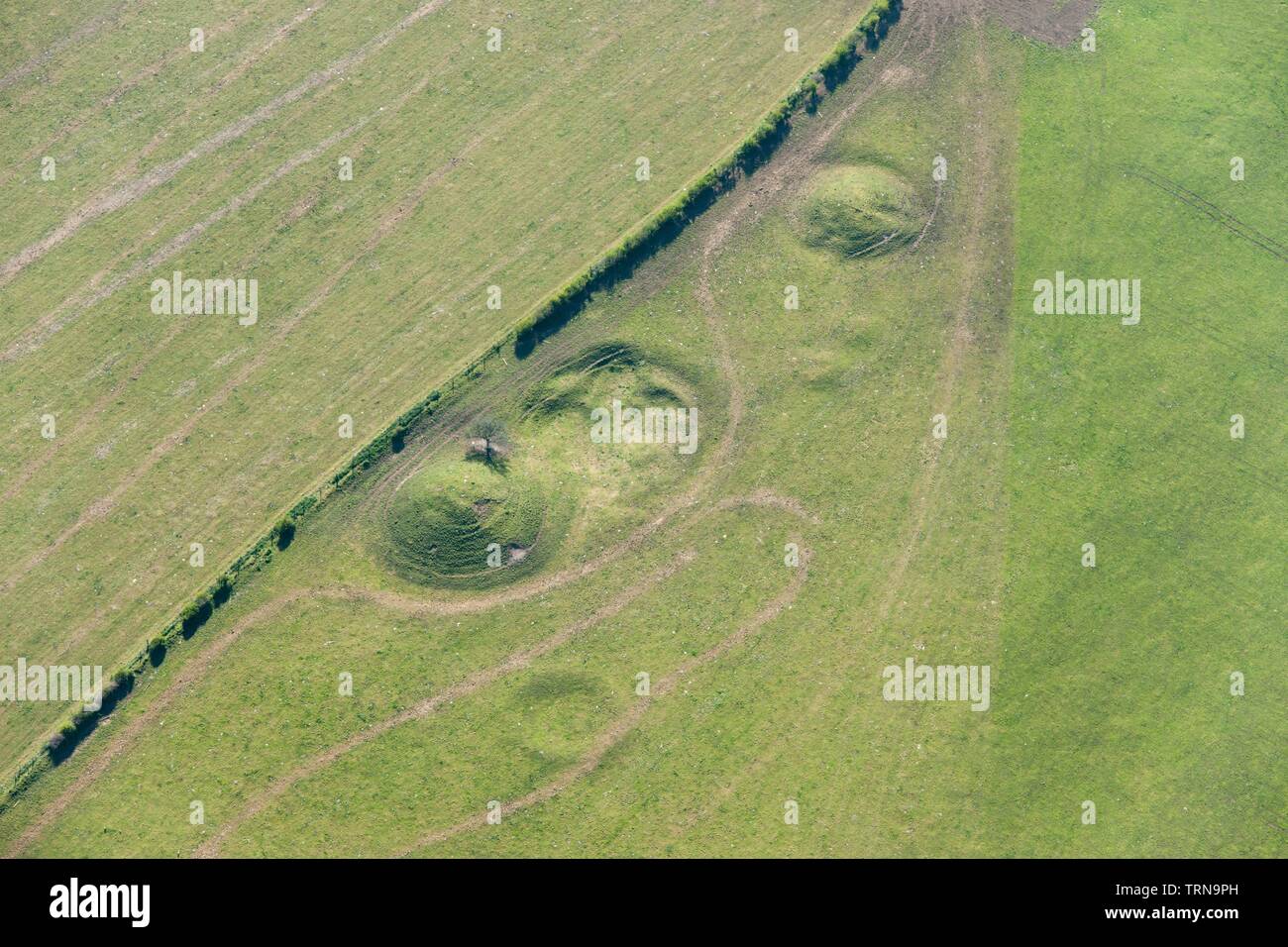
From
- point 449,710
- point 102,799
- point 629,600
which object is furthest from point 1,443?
point 629,600

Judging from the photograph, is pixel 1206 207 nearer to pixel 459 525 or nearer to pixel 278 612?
pixel 459 525

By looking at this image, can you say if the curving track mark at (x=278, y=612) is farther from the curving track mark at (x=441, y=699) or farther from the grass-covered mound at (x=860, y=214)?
the grass-covered mound at (x=860, y=214)

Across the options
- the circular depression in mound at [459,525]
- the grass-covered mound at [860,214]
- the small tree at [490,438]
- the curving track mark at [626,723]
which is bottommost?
the curving track mark at [626,723]

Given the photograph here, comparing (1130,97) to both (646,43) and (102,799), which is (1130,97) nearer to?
(646,43)

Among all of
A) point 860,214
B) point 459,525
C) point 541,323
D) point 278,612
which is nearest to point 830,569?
point 459,525

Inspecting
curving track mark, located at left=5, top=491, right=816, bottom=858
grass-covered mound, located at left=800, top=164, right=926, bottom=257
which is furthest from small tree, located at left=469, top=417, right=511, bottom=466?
grass-covered mound, located at left=800, top=164, right=926, bottom=257

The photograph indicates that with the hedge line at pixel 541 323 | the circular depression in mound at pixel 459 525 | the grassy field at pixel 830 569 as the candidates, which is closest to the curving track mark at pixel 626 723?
the grassy field at pixel 830 569

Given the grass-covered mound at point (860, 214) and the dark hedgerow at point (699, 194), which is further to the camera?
the grass-covered mound at point (860, 214)
